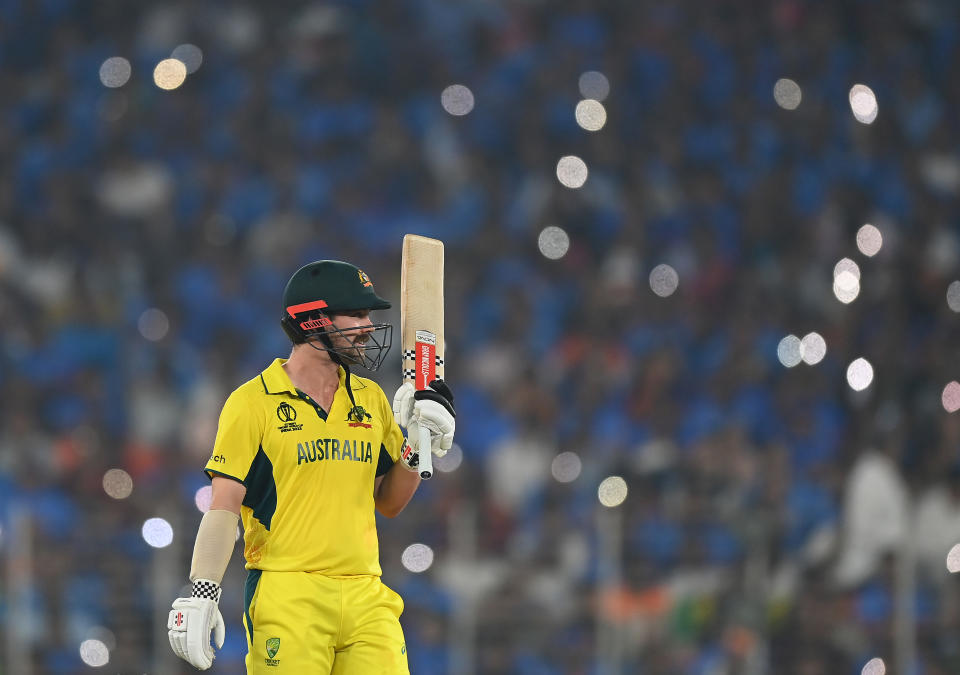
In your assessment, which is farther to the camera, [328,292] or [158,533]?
[158,533]

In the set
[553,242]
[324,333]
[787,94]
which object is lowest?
[324,333]

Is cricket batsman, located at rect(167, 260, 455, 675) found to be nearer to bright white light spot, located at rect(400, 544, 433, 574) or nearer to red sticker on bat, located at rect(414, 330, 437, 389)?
red sticker on bat, located at rect(414, 330, 437, 389)

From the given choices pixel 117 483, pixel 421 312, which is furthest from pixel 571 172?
pixel 421 312

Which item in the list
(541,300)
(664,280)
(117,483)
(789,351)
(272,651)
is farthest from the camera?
(664,280)

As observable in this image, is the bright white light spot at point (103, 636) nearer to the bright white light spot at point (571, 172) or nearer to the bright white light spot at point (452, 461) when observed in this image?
the bright white light spot at point (452, 461)

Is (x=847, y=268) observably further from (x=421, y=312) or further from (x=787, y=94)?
(x=421, y=312)

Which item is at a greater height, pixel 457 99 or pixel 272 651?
pixel 457 99

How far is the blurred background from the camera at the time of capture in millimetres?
7618

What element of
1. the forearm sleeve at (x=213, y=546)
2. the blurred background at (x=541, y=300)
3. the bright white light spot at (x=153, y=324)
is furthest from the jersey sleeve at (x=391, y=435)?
the bright white light spot at (x=153, y=324)

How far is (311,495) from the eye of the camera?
3.72 m

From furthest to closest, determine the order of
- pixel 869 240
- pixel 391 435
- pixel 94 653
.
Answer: pixel 869 240 < pixel 94 653 < pixel 391 435

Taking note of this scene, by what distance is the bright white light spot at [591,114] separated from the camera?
10.8m

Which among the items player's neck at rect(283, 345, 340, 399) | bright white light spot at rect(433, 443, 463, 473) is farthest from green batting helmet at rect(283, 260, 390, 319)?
bright white light spot at rect(433, 443, 463, 473)

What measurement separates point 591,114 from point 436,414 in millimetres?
7410
